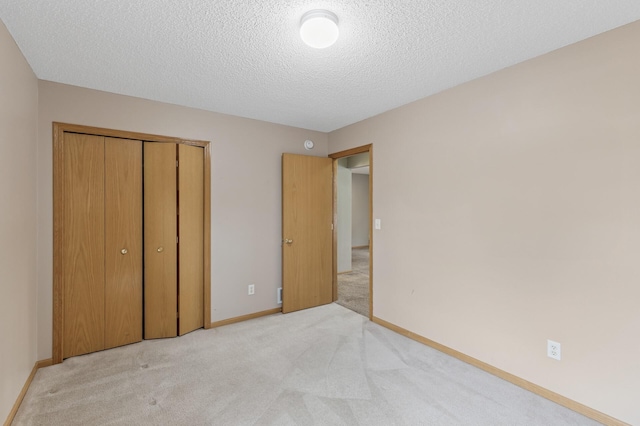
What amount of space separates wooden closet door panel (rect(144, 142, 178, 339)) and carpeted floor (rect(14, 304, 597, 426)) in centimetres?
24

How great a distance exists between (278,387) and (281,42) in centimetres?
244

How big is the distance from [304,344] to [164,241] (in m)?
1.79

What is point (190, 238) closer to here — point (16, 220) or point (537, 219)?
point (16, 220)

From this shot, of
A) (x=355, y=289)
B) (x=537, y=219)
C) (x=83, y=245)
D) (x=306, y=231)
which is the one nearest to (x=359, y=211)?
(x=355, y=289)

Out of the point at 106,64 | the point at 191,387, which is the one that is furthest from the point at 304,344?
the point at 106,64

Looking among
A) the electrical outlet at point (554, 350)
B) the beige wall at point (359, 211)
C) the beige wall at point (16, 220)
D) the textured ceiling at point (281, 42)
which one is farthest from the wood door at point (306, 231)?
the beige wall at point (359, 211)

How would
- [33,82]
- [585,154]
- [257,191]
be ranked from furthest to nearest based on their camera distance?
[257,191], [33,82], [585,154]

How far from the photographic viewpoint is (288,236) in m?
3.77

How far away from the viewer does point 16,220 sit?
6.35ft

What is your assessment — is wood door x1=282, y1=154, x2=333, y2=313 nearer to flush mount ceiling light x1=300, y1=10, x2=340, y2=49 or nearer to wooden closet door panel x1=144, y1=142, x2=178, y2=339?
wooden closet door panel x1=144, y1=142, x2=178, y2=339

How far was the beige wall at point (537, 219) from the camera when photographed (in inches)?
69.5

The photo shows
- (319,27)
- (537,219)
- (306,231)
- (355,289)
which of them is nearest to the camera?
(319,27)

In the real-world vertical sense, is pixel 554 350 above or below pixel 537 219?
below

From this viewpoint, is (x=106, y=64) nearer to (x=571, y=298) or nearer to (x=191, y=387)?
(x=191, y=387)
